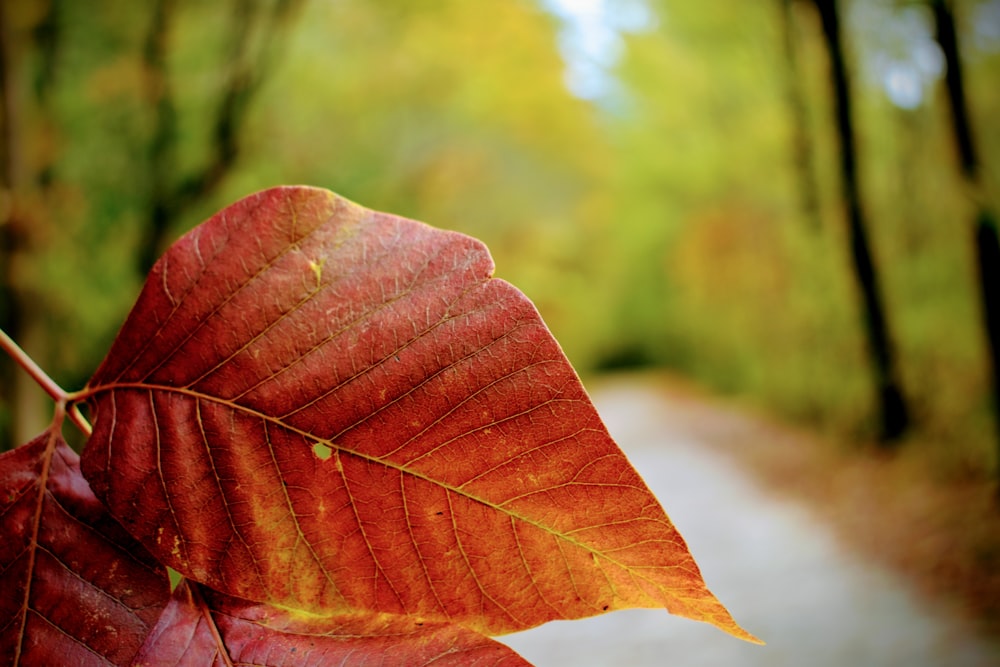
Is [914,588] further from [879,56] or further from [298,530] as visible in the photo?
[298,530]

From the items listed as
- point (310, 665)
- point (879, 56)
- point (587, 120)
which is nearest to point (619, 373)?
point (587, 120)

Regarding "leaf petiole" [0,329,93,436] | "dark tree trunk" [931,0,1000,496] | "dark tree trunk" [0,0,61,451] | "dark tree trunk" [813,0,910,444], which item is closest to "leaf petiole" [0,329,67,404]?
"leaf petiole" [0,329,93,436]

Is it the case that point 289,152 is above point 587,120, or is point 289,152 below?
below

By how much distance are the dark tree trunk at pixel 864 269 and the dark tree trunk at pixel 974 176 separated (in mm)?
725

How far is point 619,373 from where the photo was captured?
5.77 m

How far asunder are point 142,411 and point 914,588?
2546mm

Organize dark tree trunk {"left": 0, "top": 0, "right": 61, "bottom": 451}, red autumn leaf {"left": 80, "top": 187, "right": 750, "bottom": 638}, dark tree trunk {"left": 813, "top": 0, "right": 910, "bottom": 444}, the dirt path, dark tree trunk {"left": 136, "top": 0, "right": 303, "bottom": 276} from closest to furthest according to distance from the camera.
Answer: red autumn leaf {"left": 80, "top": 187, "right": 750, "bottom": 638} < dark tree trunk {"left": 0, "top": 0, "right": 61, "bottom": 451} < the dirt path < dark tree trunk {"left": 136, "top": 0, "right": 303, "bottom": 276} < dark tree trunk {"left": 813, "top": 0, "right": 910, "bottom": 444}

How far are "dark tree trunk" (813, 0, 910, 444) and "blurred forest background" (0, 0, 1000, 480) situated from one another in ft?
0.06

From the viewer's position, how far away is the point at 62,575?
109 mm

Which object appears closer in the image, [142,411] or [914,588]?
[142,411]

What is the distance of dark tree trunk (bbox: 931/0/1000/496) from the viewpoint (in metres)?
2.14

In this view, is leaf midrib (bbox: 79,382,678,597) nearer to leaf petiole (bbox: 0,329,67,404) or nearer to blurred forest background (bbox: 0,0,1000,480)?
leaf petiole (bbox: 0,329,67,404)

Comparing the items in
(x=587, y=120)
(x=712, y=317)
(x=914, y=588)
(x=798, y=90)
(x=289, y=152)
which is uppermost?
(x=587, y=120)

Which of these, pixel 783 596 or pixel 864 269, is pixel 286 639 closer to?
pixel 783 596
